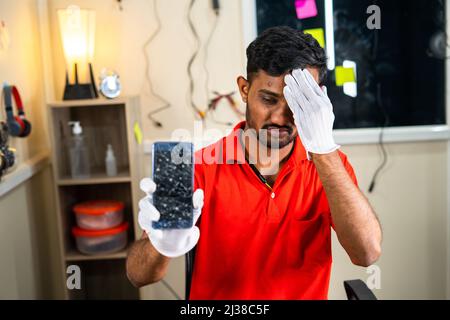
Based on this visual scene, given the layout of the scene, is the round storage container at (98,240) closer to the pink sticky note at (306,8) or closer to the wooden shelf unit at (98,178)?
the wooden shelf unit at (98,178)

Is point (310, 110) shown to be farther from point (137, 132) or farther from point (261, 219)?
point (137, 132)

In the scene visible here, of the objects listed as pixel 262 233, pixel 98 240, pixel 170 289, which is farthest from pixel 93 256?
pixel 262 233

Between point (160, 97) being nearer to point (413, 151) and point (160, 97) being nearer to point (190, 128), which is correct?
point (190, 128)

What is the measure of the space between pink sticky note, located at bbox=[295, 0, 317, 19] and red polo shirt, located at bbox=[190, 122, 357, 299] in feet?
1.97

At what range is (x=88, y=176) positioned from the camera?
185 centimetres

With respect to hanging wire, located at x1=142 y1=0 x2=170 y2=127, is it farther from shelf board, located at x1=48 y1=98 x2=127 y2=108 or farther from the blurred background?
shelf board, located at x1=48 y1=98 x2=127 y2=108

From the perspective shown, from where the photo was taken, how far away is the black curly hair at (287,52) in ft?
3.34

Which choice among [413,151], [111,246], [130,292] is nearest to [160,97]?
[111,246]

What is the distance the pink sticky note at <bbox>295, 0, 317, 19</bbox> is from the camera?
1.63 m

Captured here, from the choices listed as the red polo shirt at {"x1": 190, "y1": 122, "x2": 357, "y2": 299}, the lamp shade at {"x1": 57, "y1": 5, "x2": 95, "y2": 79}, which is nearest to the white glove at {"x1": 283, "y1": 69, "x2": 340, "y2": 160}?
the red polo shirt at {"x1": 190, "y1": 122, "x2": 357, "y2": 299}

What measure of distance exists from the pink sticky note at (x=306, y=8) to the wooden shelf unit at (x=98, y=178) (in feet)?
2.03

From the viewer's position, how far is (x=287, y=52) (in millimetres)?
1021

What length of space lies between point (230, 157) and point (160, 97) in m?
0.80

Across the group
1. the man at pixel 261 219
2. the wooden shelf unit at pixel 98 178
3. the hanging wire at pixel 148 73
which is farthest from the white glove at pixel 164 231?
the hanging wire at pixel 148 73
